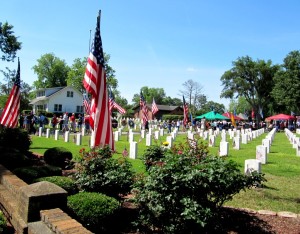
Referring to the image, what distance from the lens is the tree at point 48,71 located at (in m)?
89.2

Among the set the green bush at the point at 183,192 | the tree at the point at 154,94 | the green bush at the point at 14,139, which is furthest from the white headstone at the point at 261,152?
the tree at the point at 154,94

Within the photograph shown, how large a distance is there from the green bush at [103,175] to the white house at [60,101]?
6470 centimetres

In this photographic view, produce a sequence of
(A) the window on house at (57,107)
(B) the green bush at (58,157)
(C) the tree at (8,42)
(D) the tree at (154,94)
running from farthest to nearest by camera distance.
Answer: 1. (D) the tree at (154,94)
2. (A) the window on house at (57,107)
3. (C) the tree at (8,42)
4. (B) the green bush at (58,157)

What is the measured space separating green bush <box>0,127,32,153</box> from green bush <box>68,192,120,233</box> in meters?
7.96

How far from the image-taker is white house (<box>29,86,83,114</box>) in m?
68.6

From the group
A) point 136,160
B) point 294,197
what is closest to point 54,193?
point 294,197

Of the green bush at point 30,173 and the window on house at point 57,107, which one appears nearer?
the green bush at point 30,173

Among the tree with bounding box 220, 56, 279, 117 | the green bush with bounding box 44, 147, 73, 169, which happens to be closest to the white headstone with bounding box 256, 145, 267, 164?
the green bush with bounding box 44, 147, 73, 169

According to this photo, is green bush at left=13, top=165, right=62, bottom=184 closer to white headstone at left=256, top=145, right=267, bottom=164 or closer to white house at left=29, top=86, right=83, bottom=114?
white headstone at left=256, top=145, right=267, bottom=164

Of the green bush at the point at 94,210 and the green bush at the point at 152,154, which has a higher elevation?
the green bush at the point at 152,154

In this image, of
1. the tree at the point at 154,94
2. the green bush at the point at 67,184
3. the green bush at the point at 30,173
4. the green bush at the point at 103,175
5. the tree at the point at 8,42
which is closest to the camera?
the green bush at the point at 103,175

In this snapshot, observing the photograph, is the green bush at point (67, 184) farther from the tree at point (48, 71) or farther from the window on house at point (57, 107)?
the tree at point (48, 71)

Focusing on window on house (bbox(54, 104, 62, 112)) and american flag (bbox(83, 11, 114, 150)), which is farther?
window on house (bbox(54, 104, 62, 112))

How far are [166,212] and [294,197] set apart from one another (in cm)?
473
